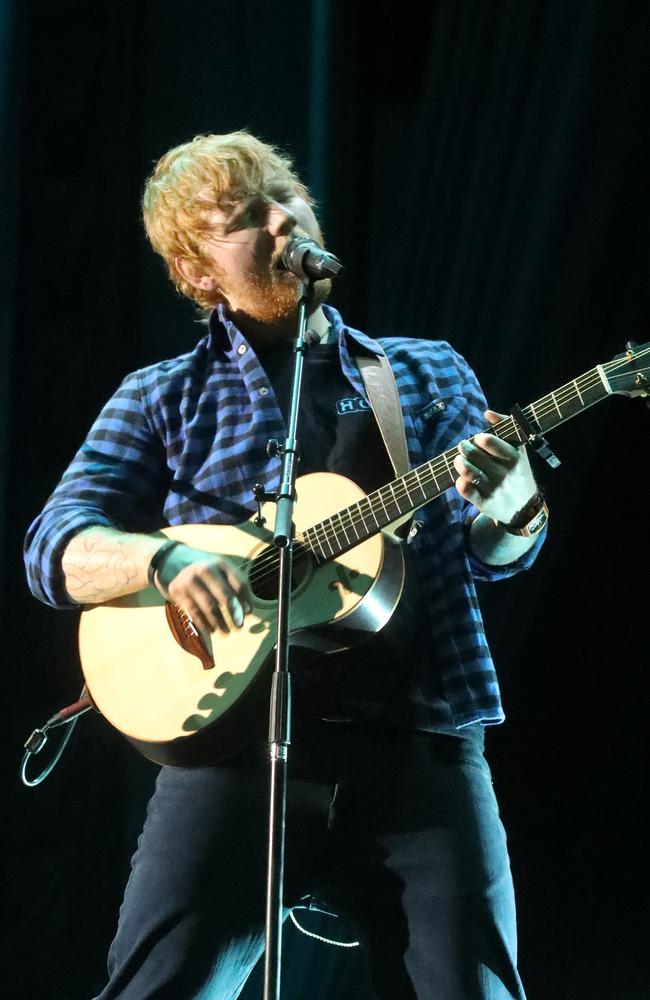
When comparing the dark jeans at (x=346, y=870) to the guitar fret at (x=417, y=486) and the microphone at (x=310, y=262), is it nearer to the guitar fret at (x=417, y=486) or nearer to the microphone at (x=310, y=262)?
the guitar fret at (x=417, y=486)

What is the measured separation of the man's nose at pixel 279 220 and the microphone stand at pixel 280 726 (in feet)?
2.29

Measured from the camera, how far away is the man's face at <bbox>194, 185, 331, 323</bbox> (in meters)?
2.34

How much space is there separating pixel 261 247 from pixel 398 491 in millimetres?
794

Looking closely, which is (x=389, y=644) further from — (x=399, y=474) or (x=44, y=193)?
(x=44, y=193)

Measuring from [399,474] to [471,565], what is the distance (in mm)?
274

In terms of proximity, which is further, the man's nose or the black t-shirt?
the man's nose

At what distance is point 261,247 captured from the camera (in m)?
2.38

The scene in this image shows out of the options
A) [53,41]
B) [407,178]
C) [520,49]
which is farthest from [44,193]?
[520,49]

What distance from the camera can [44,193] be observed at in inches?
131

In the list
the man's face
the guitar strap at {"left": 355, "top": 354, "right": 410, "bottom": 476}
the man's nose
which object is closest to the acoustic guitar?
the guitar strap at {"left": 355, "top": 354, "right": 410, "bottom": 476}

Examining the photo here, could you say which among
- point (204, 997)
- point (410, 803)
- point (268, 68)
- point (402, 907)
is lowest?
point (204, 997)

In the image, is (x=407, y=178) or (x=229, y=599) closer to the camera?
(x=229, y=599)

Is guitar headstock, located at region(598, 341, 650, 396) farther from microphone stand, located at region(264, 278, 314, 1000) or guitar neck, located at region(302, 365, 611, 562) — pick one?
microphone stand, located at region(264, 278, 314, 1000)

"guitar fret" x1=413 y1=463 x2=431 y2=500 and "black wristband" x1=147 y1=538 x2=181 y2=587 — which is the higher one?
"guitar fret" x1=413 y1=463 x2=431 y2=500
